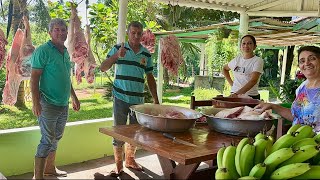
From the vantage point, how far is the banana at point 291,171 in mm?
1158

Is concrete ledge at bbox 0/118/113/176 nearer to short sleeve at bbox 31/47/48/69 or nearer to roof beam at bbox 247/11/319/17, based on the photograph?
short sleeve at bbox 31/47/48/69

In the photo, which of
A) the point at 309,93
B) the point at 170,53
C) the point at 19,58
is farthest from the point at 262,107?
the point at 19,58

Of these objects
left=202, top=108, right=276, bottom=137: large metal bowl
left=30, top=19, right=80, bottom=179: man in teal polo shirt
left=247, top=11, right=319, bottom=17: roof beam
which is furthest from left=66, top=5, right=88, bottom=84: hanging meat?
left=247, top=11, right=319, bottom=17: roof beam

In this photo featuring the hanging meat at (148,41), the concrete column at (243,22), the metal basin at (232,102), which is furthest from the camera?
the concrete column at (243,22)

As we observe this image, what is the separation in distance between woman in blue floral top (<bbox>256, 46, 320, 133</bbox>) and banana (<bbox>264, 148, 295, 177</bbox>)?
1.13 m

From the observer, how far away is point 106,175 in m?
3.95

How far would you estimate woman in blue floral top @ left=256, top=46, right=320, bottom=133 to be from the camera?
7.60 feet

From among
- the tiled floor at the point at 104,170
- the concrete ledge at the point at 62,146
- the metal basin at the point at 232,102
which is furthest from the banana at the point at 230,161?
the concrete ledge at the point at 62,146

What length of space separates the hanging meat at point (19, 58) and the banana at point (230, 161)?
2826 millimetres

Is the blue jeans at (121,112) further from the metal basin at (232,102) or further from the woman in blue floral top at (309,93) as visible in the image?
the woman in blue floral top at (309,93)

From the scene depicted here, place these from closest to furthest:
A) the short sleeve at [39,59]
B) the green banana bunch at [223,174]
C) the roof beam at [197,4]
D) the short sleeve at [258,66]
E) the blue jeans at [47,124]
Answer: the green banana bunch at [223,174]
the short sleeve at [39,59]
the blue jeans at [47,124]
the short sleeve at [258,66]
the roof beam at [197,4]

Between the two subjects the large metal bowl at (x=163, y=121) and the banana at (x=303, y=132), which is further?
the large metal bowl at (x=163, y=121)

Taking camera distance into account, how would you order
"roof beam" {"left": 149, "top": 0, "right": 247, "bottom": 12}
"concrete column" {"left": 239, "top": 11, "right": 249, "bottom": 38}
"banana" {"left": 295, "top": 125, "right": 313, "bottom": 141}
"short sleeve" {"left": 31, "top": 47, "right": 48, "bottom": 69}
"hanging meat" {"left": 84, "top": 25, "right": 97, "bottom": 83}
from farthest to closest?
"concrete column" {"left": 239, "top": 11, "right": 249, "bottom": 38} → "roof beam" {"left": 149, "top": 0, "right": 247, "bottom": 12} → "hanging meat" {"left": 84, "top": 25, "right": 97, "bottom": 83} → "short sleeve" {"left": 31, "top": 47, "right": 48, "bottom": 69} → "banana" {"left": 295, "top": 125, "right": 313, "bottom": 141}

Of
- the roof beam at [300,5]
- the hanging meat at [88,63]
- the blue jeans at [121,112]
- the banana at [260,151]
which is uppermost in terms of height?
the roof beam at [300,5]
